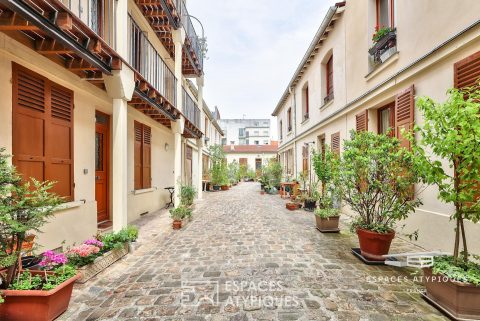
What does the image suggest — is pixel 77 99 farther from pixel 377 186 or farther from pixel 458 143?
pixel 458 143

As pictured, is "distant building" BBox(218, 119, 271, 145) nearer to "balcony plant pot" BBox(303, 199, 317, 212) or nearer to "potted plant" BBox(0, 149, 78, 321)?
"balcony plant pot" BBox(303, 199, 317, 212)

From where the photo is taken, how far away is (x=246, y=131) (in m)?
41.6

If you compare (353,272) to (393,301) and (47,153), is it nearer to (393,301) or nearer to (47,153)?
(393,301)

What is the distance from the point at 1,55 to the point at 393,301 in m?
5.75

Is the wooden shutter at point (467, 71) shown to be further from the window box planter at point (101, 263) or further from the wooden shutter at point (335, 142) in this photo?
the window box planter at point (101, 263)

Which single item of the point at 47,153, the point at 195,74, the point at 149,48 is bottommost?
the point at 47,153

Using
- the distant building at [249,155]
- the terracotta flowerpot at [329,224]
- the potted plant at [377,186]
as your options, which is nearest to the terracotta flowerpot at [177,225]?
the terracotta flowerpot at [329,224]

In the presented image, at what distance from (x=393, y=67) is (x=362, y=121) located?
5.31ft

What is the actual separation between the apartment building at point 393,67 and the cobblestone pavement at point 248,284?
164cm

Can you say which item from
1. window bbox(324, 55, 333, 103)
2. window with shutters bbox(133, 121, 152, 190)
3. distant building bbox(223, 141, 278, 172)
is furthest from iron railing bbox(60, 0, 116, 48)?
distant building bbox(223, 141, 278, 172)

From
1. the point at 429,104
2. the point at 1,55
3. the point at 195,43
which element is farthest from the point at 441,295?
the point at 195,43

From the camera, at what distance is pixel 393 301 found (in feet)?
8.69

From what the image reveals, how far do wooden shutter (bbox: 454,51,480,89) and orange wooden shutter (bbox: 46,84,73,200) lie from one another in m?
6.46

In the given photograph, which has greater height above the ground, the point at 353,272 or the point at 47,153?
the point at 47,153
